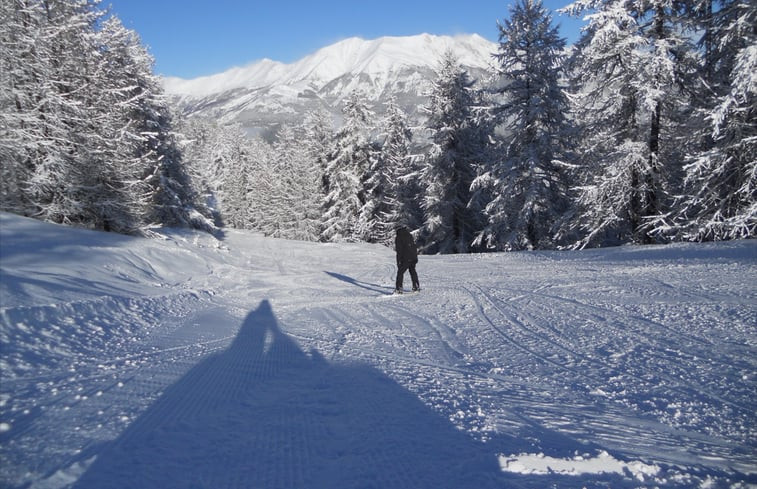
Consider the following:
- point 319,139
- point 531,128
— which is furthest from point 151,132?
point 319,139

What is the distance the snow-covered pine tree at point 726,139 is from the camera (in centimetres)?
1054

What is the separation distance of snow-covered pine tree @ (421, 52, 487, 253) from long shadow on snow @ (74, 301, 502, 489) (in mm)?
20300

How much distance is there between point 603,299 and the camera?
7598mm

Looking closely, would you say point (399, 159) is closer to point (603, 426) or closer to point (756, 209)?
point (756, 209)

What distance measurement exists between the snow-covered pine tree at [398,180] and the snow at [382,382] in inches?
804

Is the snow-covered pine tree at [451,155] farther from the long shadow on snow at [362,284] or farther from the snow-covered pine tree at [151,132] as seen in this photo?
the snow-covered pine tree at [151,132]

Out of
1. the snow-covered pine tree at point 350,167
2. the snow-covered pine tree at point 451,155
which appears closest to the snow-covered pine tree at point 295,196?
the snow-covered pine tree at point 350,167

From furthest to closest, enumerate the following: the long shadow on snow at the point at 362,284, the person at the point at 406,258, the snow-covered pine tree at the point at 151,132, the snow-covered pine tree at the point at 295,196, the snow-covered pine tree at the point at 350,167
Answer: the snow-covered pine tree at the point at 295,196
the snow-covered pine tree at the point at 350,167
the snow-covered pine tree at the point at 151,132
the long shadow on snow at the point at 362,284
the person at the point at 406,258

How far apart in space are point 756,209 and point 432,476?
13.2 meters

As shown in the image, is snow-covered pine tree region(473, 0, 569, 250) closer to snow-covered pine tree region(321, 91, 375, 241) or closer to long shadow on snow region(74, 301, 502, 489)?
snow-covered pine tree region(321, 91, 375, 241)

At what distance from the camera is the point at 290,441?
325cm

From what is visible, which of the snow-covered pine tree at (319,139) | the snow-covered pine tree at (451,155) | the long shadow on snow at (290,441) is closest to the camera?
the long shadow on snow at (290,441)

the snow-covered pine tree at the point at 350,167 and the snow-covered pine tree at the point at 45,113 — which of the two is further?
the snow-covered pine tree at the point at 350,167

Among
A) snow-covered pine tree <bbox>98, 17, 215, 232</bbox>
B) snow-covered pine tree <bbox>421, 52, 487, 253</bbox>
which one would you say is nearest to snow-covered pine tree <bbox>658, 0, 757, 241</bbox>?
snow-covered pine tree <bbox>421, 52, 487, 253</bbox>
